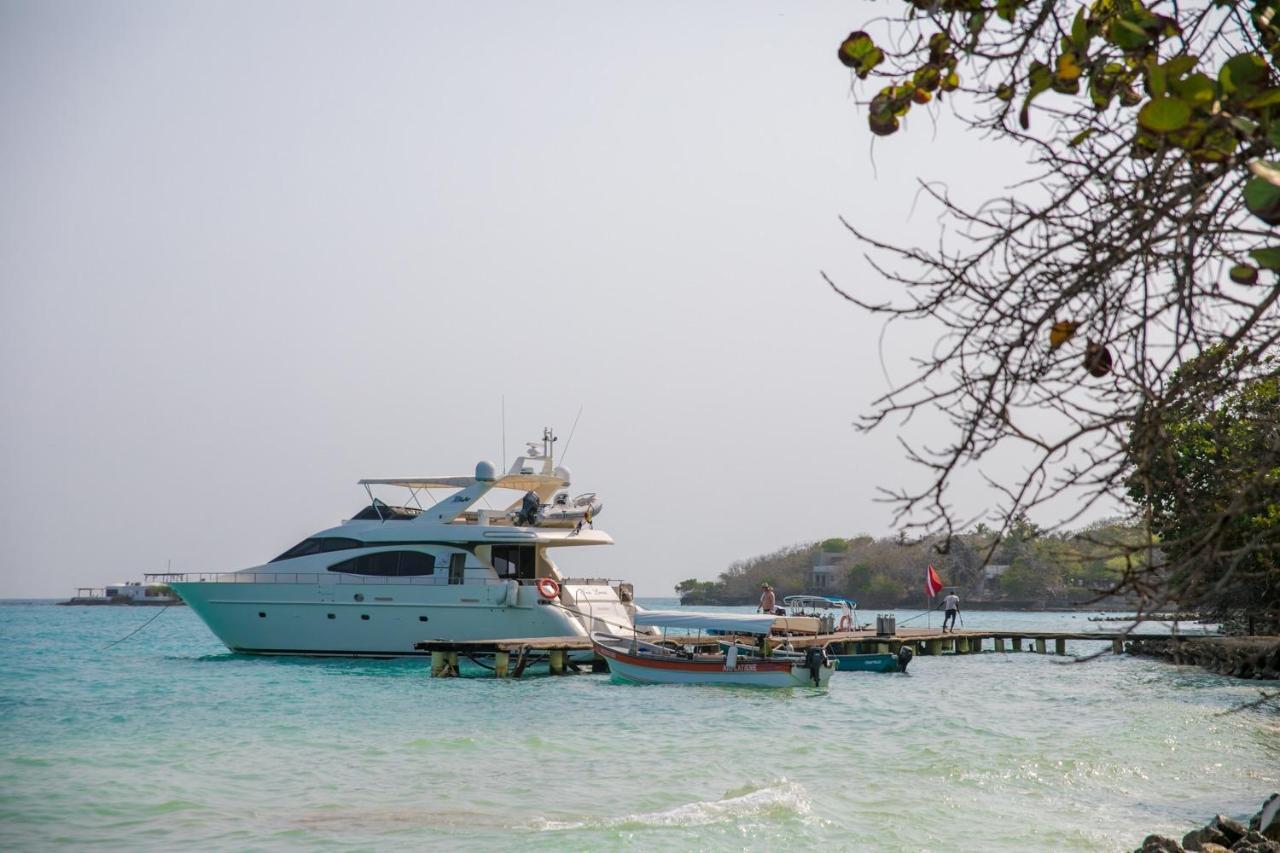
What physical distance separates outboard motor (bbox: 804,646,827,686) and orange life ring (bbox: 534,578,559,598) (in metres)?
7.04

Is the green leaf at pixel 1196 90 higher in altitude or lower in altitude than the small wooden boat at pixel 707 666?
higher

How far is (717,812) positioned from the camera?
10680 millimetres

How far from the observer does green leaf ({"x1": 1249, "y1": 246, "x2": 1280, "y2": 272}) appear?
97.6 inches

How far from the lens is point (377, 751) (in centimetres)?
1441

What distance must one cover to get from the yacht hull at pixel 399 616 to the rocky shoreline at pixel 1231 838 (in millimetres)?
18891

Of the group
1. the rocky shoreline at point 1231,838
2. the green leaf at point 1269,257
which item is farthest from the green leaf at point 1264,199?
the rocky shoreline at point 1231,838

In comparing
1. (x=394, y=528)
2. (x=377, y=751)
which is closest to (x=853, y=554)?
(x=394, y=528)

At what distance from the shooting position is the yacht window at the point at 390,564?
1045 inches

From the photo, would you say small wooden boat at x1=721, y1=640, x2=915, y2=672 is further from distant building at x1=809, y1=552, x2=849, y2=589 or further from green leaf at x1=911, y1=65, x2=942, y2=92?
distant building at x1=809, y1=552, x2=849, y2=589

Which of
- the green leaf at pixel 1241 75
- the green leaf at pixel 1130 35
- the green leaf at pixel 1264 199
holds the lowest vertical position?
the green leaf at pixel 1264 199

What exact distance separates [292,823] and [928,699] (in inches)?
527

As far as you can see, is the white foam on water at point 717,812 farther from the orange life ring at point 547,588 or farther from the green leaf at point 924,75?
the orange life ring at point 547,588

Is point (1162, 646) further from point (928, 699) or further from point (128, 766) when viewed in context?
point (128, 766)

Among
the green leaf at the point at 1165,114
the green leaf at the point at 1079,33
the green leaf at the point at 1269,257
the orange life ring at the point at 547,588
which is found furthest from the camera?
the orange life ring at the point at 547,588
